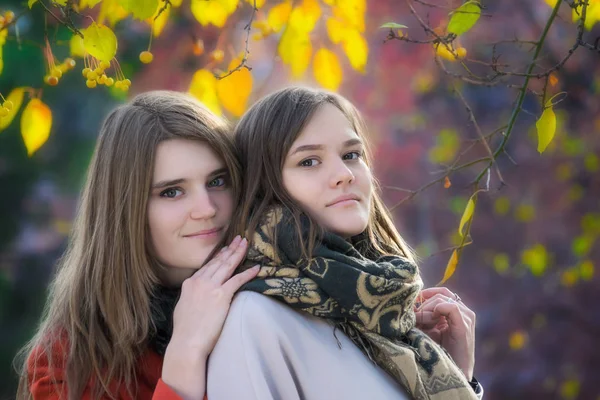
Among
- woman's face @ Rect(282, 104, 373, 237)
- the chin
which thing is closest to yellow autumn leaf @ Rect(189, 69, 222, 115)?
woman's face @ Rect(282, 104, 373, 237)

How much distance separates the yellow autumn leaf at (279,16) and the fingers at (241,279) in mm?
954

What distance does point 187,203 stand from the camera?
215 centimetres

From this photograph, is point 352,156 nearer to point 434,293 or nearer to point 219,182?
point 219,182

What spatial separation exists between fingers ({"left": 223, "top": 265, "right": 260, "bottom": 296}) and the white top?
0.08 ft

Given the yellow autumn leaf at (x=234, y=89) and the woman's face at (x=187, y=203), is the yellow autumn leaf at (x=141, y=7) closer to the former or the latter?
the woman's face at (x=187, y=203)

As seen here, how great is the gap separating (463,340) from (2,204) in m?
3.53

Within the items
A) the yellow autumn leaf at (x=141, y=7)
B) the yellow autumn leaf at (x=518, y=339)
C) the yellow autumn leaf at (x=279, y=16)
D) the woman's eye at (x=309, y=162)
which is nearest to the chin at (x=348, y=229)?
the woman's eye at (x=309, y=162)

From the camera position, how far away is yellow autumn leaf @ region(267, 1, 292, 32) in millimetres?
Result: 2678

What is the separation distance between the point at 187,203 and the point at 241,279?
0.85 feet

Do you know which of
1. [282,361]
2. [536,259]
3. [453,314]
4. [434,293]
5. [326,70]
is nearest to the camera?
[282,361]

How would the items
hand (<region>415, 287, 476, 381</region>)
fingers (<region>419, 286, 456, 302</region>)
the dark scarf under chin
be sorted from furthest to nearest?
fingers (<region>419, 286, 456, 302</region>)
hand (<region>415, 287, 476, 381</region>)
the dark scarf under chin

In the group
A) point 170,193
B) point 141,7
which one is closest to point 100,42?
point 141,7

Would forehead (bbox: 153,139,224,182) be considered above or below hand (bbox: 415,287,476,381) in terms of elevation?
above

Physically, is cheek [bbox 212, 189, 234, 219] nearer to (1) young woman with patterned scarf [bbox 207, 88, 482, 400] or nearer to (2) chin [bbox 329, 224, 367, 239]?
(1) young woman with patterned scarf [bbox 207, 88, 482, 400]
